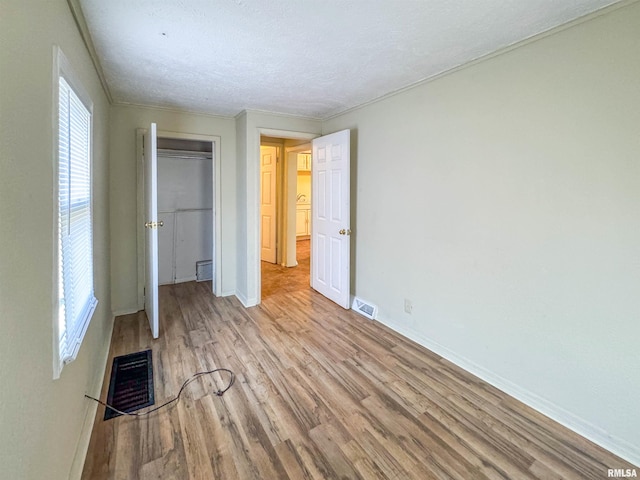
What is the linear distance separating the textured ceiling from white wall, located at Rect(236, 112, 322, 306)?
733mm

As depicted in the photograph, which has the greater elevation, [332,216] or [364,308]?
[332,216]

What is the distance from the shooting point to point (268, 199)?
595cm

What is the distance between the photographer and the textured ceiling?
5.52 feet

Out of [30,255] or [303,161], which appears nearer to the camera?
[30,255]

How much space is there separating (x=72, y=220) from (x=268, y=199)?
14.0 feet

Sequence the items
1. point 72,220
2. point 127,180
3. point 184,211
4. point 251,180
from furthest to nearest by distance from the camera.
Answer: point 184,211 → point 251,180 → point 127,180 → point 72,220

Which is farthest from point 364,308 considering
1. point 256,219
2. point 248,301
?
point 256,219

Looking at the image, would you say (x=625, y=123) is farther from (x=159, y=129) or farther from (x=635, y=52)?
(x=159, y=129)

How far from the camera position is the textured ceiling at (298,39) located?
Answer: 1.68 meters

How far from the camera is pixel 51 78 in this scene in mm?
1280

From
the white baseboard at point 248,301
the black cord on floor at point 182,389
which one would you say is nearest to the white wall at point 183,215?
the white baseboard at point 248,301

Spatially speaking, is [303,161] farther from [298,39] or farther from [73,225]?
[73,225]

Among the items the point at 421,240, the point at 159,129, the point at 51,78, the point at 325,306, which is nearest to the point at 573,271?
the point at 421,240

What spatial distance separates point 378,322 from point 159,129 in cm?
322
